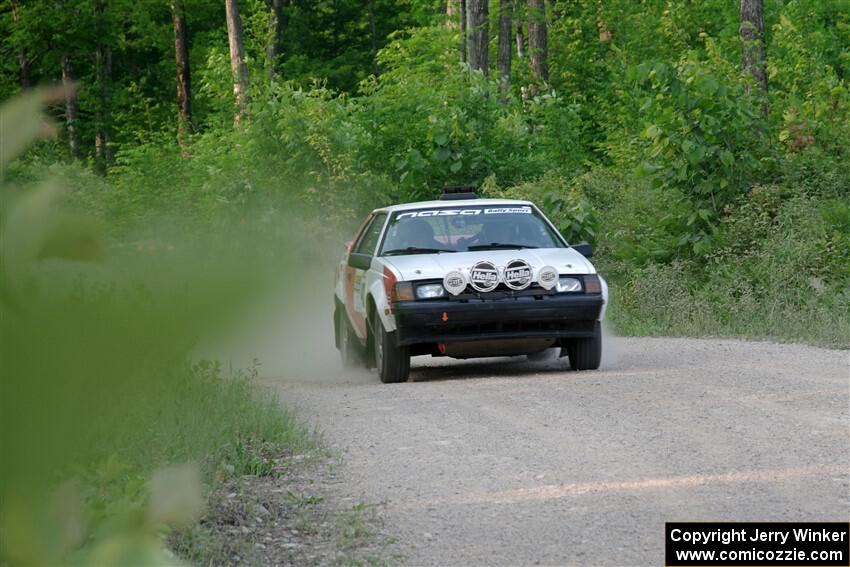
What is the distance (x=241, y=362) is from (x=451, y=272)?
1103cm

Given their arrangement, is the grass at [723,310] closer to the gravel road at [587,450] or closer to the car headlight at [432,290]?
→ the gravel road at [587,450]

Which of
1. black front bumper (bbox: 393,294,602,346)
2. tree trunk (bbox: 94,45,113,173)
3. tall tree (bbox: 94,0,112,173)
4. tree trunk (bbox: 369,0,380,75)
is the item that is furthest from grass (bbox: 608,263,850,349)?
tree trunk (bbox: 369,0,380,75)

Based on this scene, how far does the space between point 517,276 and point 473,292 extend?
39cm

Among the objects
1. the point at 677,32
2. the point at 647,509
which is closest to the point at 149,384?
the point at 647,509

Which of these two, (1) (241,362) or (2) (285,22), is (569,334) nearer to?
(1) (241,362)

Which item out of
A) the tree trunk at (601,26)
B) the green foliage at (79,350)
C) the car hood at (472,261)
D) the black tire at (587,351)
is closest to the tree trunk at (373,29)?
the tree trunk at (601,26)

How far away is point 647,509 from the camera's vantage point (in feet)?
22.3

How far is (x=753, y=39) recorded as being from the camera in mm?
24578

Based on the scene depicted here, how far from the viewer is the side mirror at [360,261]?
1321 cm

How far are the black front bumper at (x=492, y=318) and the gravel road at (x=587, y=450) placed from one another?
406mm

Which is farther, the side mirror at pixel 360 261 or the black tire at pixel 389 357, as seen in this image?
the side mirror at pixel 360 261

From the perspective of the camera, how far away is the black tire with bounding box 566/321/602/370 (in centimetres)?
1277

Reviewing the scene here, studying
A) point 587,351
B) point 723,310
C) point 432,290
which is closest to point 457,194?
point 587,351

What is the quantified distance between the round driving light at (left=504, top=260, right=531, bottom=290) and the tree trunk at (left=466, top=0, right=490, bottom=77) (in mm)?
20790
